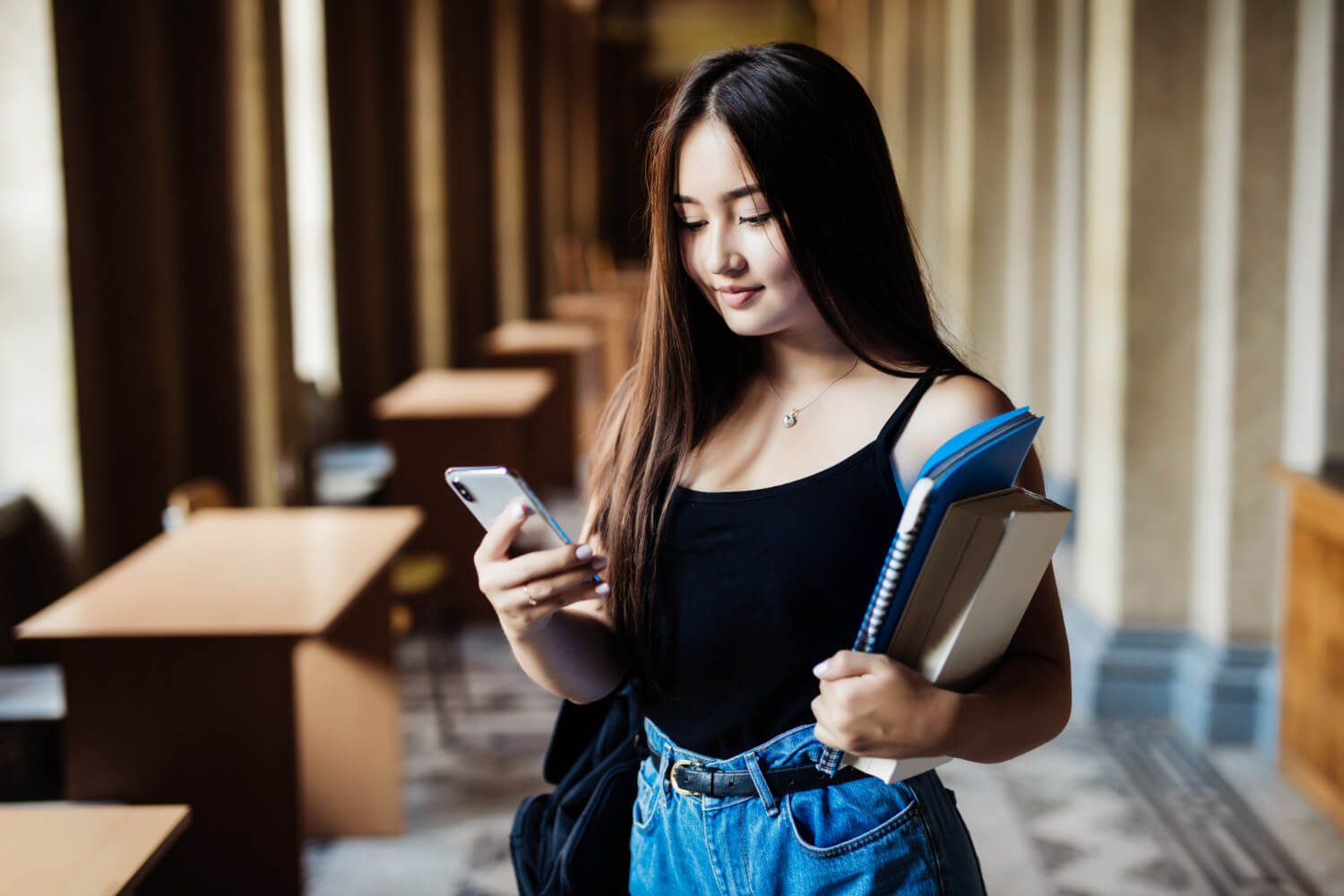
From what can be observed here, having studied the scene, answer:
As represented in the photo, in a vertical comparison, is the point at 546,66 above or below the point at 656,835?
above

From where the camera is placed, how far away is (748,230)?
1498 mm

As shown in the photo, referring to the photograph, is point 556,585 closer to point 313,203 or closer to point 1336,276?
point 1336,276

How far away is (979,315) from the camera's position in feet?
31.3

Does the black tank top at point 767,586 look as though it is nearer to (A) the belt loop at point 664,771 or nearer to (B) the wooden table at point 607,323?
(A) the belt loop at point 664,771

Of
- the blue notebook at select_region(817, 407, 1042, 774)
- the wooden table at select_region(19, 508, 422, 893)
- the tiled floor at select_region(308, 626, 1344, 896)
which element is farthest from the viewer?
the tiled floor at select_region(308, 626, 1344, 896)

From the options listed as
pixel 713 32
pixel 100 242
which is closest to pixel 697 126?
pixel 100 242

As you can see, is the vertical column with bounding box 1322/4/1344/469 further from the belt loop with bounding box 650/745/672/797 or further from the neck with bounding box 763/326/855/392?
the belt loop with bounding box 650/745/672/797

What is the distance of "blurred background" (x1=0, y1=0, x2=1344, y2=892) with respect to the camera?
485cm

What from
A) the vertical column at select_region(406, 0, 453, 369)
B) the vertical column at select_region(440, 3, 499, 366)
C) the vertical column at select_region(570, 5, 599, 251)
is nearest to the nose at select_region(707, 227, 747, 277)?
the vertical column at select_region(406, 0, 453, 369)

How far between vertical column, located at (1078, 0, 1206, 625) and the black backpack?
393 cm

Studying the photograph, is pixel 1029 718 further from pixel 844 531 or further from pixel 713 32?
pixel 713 32

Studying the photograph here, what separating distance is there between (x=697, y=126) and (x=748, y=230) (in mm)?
128

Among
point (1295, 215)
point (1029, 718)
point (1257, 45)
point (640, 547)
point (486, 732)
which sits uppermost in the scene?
point (1257, 45)

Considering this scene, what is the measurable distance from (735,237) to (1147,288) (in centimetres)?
411
